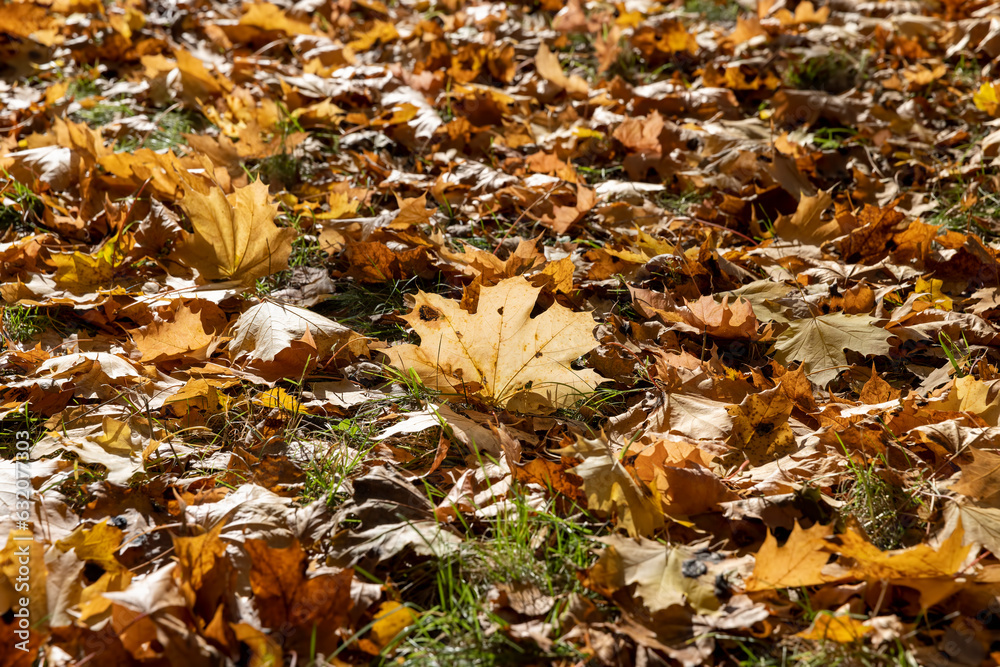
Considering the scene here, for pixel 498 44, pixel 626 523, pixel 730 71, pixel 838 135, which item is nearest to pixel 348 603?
pixel 626 523

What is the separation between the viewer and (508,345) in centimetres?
172

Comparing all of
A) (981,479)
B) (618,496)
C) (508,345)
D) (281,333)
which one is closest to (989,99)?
(981,479)

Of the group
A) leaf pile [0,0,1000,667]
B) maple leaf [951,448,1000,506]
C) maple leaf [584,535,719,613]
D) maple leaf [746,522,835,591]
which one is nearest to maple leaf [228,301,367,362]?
leaf pile [0,0,1000,667]

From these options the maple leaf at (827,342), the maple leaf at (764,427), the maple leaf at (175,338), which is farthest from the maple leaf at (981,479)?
the maple leaf at (175,338)

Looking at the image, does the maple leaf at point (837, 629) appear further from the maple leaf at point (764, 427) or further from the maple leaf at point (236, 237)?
the maple leaf at point (236, 237)

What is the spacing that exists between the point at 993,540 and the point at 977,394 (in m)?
0.41

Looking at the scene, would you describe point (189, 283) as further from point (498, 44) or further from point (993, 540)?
point (498, 44)

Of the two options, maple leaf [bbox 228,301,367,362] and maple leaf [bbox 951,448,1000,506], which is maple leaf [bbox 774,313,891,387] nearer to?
maple leaf [bbox 951,448,1000,506]

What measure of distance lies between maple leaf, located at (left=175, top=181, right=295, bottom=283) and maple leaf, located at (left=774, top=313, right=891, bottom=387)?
1492mm

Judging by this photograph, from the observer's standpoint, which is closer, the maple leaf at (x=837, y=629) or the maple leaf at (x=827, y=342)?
the maple leaf at (x=837, y=629)

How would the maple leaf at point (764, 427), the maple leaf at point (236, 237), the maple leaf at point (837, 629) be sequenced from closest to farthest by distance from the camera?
the maple leaf at point (837, 629) < the maple leaf at point (764, 427) < the maple leaf at point (236, 237)

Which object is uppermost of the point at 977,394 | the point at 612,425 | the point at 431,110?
the point at 431,110

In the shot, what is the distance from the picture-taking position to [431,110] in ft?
10.1

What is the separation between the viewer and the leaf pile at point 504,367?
1.24m
